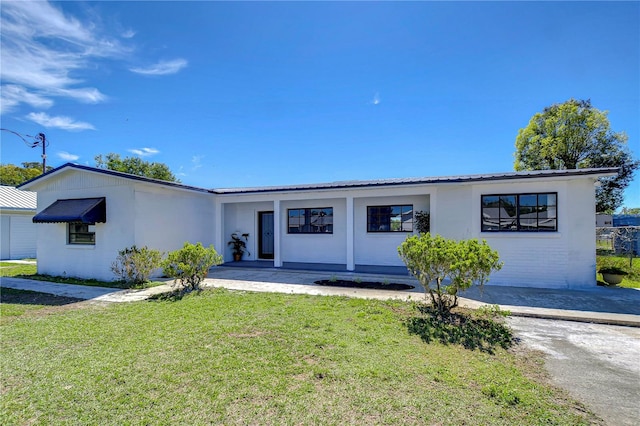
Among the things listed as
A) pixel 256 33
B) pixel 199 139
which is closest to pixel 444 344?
pixel 256 33

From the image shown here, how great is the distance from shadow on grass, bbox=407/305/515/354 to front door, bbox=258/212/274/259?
9940 millimetres

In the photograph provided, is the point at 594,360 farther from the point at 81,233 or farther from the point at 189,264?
the point at 81,233

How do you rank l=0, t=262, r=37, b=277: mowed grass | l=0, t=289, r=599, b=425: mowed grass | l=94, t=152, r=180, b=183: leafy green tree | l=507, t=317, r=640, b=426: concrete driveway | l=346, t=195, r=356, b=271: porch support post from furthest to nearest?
1. l=94, t=152, r=180, b=183: leafy green tree
2. l=0, t=262, r=37, b=277: mowed grass
3. l=346, t=195, r=356, b=271: porch support post
4. l=507, t=317, r=640, b=426: concrete driveway
5. l=0, t=289, r=599, b=425: mowed grass

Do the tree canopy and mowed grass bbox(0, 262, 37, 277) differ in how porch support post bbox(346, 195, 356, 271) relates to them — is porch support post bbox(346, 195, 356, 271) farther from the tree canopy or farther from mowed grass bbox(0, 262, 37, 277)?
the tree canopy

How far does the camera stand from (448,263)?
5.49m

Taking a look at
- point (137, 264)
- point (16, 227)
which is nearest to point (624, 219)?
point (137, 264)

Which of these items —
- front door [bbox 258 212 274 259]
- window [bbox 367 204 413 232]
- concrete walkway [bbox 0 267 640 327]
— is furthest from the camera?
front door [bbox 258 212 274 259]

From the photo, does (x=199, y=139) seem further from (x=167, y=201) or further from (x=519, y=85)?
(x=519, y=85)

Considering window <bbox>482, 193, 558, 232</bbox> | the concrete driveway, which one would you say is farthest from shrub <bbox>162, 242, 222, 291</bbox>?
window <bbox>482, 193, 558, 232</bbox>

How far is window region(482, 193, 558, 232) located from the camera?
8906 mm

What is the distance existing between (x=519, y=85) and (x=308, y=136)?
1071 centimetres

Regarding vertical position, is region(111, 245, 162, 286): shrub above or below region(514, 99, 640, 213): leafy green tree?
below

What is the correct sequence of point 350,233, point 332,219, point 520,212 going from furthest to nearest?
point 332,219
point 350,233
point 520,212

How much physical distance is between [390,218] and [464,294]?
498cm
